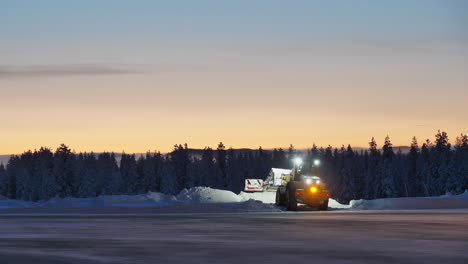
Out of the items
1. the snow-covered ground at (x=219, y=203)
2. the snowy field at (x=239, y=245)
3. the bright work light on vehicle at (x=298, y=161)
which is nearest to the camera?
the snowy field at (x=239, y=245)

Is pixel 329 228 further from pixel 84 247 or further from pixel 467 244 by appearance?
pixel 84 247

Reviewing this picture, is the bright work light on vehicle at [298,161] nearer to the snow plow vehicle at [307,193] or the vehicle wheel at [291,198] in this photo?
the snow plow vehicle at [307,193]

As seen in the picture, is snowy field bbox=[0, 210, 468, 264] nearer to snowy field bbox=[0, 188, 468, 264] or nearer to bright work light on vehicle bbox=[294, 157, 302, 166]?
snowy field bbox=[0, 188, 468, 264]

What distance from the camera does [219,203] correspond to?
207ft

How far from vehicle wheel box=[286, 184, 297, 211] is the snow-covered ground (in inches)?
67.6

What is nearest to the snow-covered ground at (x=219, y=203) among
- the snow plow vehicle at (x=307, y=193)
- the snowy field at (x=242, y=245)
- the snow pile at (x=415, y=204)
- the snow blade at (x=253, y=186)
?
the snow pile at (x=415, y=204)

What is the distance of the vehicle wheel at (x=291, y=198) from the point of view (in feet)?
174

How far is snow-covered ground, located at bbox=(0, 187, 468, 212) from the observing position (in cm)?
5719

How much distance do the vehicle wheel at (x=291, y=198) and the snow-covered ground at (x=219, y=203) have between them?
172cm

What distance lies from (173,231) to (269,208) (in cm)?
2964

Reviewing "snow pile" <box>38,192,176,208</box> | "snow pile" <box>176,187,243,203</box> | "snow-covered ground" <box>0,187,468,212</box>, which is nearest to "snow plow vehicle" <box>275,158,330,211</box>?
"snow-covered ground" <box>0,187,468,212</box>

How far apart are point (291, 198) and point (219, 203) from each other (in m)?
10.9

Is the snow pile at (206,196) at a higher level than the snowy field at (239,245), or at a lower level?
higher

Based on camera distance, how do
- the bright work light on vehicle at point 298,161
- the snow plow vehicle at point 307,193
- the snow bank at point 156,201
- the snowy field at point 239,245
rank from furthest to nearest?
the snow bank at point 156,201, the bright work light on vehicle at point 298,161, the snow plow vehicle at point 307,193, the snowy field at point 239,245
